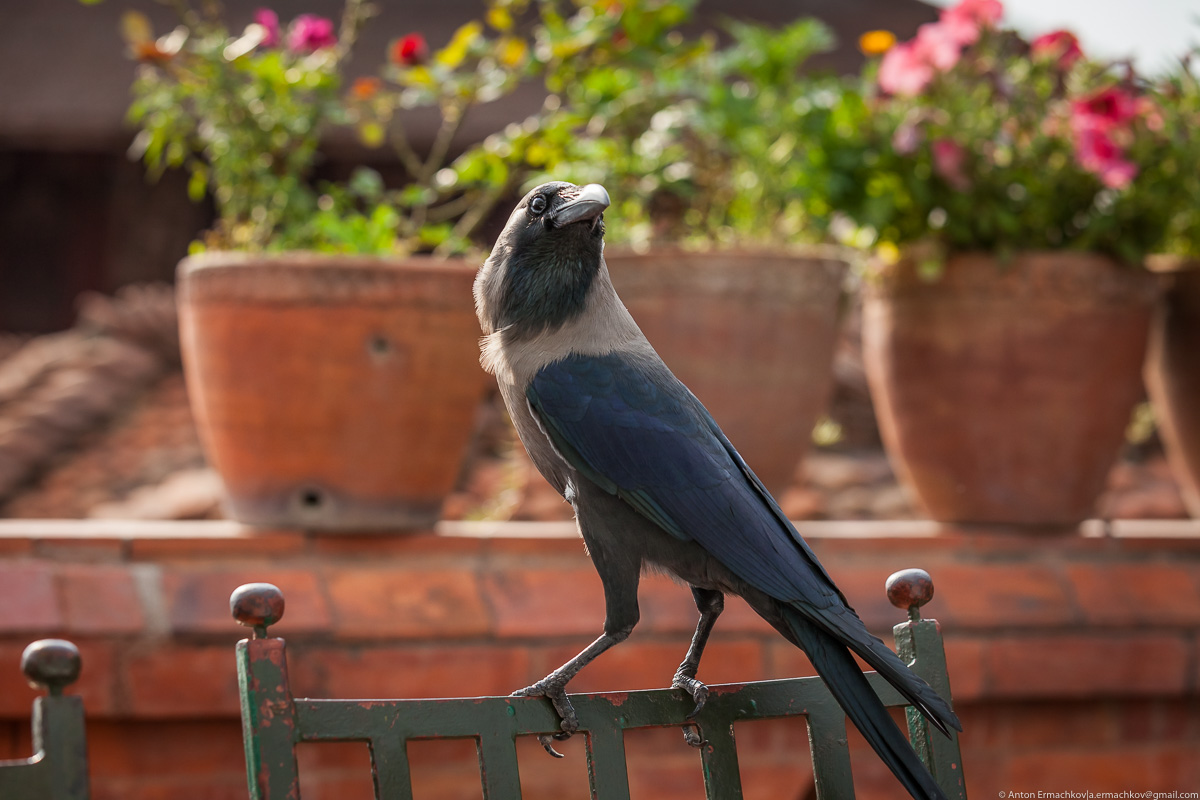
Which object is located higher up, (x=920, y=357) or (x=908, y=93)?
(x=908, y=93)

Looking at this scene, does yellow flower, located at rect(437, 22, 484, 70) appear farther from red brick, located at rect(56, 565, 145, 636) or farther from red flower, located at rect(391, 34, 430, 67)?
red brick, located at rect(56, 565, 145, 636)

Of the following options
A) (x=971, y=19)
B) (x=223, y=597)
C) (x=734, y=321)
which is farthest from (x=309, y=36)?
(x=971, y=19)

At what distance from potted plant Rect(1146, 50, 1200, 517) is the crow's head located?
2.03 m

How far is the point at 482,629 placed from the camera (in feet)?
7.66

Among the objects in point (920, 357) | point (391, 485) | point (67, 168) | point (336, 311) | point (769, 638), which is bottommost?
point (769, 638)

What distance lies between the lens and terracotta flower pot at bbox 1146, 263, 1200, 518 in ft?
9.43

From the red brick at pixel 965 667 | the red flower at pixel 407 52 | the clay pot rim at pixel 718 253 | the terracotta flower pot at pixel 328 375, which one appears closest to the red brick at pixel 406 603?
the terracotta flower pot at pixel 328 375

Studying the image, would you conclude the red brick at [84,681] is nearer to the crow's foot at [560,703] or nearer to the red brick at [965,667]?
the crow's foot at [560,703]

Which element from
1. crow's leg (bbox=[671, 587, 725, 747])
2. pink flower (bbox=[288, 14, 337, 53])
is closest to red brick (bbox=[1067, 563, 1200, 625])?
crow's leg (bbox=[671, 587, 725, 747])

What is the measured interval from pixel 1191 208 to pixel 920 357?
2.46 feet

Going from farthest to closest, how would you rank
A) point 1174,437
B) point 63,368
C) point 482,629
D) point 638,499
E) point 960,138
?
point 63,368 < point 1174,437 < point 960,138 < point 482,629 < point 638,499

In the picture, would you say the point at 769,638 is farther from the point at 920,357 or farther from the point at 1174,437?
the point at 1174,437

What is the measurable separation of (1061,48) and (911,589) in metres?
2.05

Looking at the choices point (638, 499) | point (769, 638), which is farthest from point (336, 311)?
point (638, 499)
